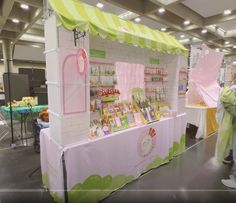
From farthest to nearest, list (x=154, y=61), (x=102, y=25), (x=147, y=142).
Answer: (x=154, y=61) → (x=147, y=142) → (x=102, y=25)

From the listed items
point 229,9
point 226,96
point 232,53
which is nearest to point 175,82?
point 226,96

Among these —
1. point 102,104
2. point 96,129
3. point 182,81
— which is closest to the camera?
point 96,129

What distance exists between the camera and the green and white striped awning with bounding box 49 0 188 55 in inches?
65.6

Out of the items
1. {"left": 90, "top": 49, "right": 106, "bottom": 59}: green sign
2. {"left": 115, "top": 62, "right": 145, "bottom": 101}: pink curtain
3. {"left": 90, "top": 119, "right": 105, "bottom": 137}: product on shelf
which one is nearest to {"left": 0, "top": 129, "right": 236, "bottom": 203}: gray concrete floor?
{"left": 90, "top": 119, "right": 105, "bottom": 137}: product on shelf

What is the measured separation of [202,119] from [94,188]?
333cm

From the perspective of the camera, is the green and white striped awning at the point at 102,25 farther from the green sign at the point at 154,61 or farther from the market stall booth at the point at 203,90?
the market stall booth at the point at 203,90

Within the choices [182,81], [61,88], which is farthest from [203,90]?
[61,88]

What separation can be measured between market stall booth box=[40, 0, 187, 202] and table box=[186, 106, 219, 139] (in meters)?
1.18

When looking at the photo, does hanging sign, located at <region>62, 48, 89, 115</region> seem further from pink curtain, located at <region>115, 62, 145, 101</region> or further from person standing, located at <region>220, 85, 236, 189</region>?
person standing, located at <region>220, 85, 236, 189</region>

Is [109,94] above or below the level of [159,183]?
above

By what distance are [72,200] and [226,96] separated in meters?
2.28

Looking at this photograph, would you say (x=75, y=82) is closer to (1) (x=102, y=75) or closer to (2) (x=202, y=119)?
(1) (x=102, y=75)

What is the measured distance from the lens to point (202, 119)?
4301mm

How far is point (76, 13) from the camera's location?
1.78m
